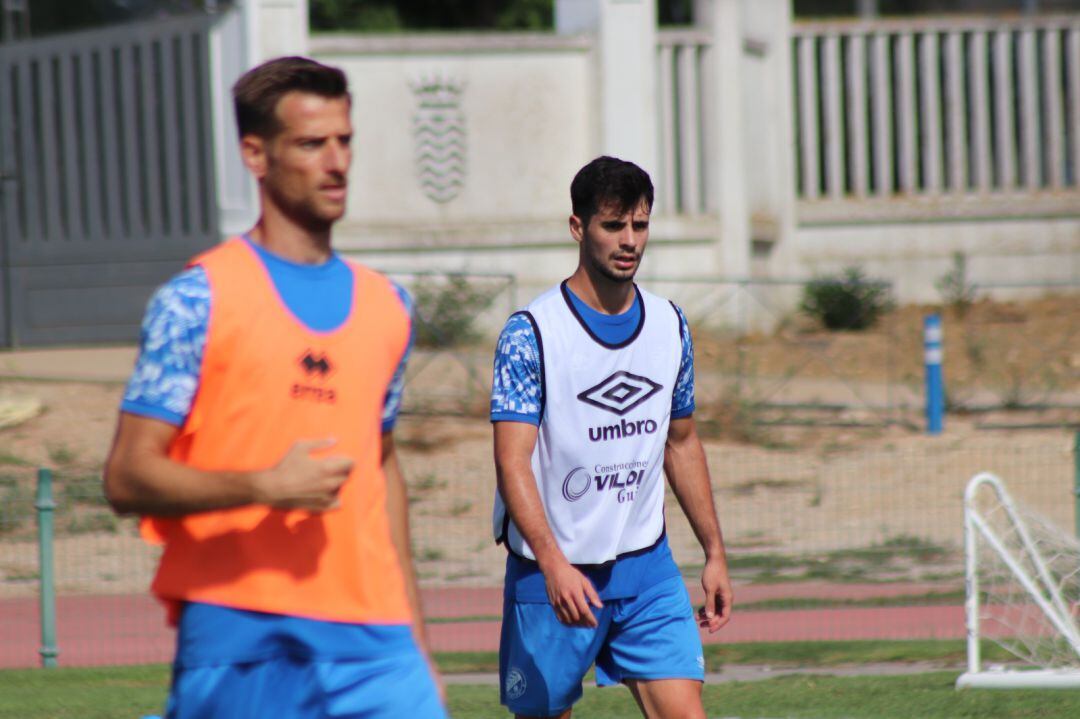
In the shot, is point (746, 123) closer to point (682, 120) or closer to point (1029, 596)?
point (682, 120)

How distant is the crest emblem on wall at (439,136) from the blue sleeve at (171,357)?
16.7 m

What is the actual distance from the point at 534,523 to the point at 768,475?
1022 centimetres

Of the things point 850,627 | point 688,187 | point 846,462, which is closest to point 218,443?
point 850,627

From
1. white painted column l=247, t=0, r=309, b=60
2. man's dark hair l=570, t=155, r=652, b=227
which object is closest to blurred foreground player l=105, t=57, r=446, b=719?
man's dark hair l=570, t=155, r=652, b=227

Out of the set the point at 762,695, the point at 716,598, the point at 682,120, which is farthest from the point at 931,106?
the point at 716,598

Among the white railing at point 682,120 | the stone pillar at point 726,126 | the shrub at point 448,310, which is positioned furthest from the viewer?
the stone pillar at point 726,126

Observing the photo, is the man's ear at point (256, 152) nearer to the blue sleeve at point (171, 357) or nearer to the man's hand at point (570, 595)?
the blue sleeve at point (171, 357)

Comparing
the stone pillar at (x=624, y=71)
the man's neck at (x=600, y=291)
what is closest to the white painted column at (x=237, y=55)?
the stone pillar at (x=624, y=71)

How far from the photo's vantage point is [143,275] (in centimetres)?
1938

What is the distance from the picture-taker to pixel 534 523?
4.92 m

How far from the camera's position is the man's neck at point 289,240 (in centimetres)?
347

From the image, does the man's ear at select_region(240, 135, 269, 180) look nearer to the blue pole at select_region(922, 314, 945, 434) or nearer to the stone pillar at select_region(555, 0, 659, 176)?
the blue pole at select_region(922, 314, 945, 434)

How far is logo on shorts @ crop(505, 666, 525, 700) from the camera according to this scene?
5129mm

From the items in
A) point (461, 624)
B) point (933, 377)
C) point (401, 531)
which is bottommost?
point (461, 624)
